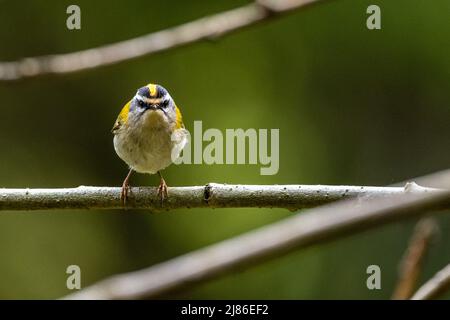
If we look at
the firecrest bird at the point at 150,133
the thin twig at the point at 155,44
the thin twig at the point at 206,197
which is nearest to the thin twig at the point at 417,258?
the thin twig at the point at 206,197

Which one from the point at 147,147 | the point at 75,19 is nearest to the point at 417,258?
the point at 147,147

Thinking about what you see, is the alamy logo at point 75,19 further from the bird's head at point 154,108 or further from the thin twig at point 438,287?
the thin twig at point 438,287

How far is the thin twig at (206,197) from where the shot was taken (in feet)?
6.36

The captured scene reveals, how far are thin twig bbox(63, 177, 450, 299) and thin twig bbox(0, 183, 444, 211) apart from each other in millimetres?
1142

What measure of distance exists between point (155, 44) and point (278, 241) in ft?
4.13

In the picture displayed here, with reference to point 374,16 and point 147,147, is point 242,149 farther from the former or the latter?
point 147,147

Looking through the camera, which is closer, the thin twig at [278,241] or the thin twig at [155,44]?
the thin twig at [278,241]

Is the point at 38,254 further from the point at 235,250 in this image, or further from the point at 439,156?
the point at 235,250

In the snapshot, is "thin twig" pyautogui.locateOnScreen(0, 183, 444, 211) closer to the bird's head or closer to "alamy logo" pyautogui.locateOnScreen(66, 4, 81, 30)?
the bird's head

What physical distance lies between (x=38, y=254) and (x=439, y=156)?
3.65 meters

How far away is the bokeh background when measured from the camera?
6.26 meters

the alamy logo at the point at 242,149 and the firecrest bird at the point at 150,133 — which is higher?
the alamy logo at the point at 242,149

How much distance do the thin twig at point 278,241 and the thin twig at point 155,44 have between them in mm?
1075
